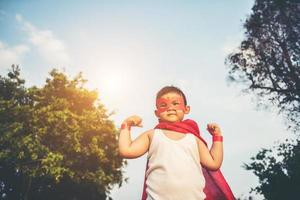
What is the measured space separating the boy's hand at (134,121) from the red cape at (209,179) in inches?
7.3

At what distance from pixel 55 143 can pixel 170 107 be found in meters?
20.3

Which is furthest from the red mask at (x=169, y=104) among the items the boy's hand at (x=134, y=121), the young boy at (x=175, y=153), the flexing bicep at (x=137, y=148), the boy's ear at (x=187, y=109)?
the flexing bicep at (x=137, y=148)

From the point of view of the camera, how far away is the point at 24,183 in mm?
23500

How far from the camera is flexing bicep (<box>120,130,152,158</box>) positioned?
3211 millimetres

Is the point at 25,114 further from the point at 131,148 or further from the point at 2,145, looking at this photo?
the point at 131,148

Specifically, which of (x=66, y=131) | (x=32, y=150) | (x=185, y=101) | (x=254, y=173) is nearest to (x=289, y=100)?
(x=254, y=173)

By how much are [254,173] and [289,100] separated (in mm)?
4706

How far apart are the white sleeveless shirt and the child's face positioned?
249 mm

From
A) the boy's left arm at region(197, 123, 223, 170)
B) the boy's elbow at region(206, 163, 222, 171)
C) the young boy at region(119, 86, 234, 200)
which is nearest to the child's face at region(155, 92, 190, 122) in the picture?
the young boy at region(119, 86, 234, 200)

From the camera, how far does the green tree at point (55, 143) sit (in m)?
20.8

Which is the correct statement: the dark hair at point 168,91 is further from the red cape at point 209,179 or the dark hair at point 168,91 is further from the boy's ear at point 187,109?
the red cape at point 209,179

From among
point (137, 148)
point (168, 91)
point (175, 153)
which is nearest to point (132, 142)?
point (137, 148)

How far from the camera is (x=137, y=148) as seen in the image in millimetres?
3240

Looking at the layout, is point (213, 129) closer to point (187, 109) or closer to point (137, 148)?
point (187, 109)
